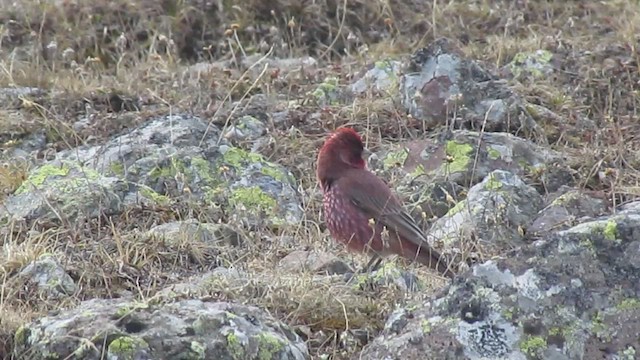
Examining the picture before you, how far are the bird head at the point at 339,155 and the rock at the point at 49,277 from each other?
1.63 m

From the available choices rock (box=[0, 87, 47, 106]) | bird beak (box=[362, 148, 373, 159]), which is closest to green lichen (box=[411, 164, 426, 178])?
bird beak (box=[362, 148, 373, 159])

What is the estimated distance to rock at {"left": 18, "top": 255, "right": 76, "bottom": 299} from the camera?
17.3 ft

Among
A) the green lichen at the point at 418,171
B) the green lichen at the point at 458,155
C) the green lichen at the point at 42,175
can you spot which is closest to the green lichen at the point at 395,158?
the green lichen at the point at 418,171

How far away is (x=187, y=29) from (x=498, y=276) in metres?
5.83

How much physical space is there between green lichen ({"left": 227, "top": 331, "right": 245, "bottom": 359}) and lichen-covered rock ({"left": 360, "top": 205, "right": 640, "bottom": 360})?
0.44 meters

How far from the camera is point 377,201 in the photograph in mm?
6461

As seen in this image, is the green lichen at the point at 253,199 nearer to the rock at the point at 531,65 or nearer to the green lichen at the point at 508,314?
the rock at the point at 531,65

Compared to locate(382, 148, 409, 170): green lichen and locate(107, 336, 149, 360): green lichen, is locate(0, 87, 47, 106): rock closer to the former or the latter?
locate(382, 148, 409, 170): green lichen

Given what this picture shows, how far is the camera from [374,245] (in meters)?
6.27

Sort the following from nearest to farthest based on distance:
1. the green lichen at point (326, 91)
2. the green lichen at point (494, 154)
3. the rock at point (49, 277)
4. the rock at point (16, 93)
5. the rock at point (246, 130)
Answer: the rock at point (49, 277)
the green lichen at point (494, 154)
the rock at point (246, 130)
the rock at point (16, 93)
the green lichen at point (326, 91)

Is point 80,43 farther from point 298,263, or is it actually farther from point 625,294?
point 625,294

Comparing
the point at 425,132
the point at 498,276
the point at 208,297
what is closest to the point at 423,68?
the point at 425,132

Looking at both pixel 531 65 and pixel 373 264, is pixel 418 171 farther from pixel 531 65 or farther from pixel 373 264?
pixel 531 65

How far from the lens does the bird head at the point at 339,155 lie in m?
6.65
